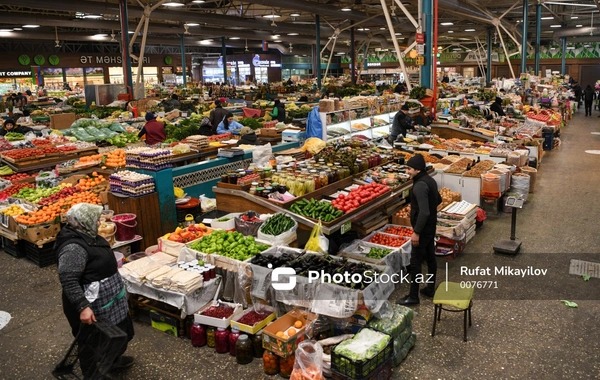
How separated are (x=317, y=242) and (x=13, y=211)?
4783 millimetres

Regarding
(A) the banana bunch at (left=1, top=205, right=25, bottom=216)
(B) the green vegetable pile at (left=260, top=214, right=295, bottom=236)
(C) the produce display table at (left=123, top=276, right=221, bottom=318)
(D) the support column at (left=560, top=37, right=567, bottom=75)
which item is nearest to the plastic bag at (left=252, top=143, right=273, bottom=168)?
(B) the green vegetable pile at (left=260, top=214, right=295, bottom=236)

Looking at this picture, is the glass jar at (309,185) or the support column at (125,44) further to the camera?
the support column at (125,44)

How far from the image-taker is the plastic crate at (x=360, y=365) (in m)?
3.85

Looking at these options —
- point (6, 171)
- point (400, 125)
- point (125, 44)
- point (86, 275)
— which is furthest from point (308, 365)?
point (125, 44)

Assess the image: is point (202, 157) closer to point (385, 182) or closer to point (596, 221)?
point (385, 182)

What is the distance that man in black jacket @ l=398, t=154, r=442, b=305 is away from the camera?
5.32 meters

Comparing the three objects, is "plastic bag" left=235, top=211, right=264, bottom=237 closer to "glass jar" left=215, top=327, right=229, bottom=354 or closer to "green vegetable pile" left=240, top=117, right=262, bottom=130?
"glass jar" left=215, top=327, right=229, bottom=354

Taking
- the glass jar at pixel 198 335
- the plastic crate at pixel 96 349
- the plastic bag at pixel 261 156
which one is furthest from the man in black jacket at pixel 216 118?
the plastic crate at pixel 96 349

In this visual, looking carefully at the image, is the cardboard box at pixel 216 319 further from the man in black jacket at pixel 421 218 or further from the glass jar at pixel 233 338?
the man in black jacket at pixel 421 218

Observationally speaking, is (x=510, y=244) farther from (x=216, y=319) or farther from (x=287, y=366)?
(x=216, y=319)

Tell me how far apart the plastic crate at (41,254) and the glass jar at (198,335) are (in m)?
3.19

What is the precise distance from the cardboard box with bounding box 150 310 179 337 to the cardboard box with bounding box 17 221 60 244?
269 centimetres

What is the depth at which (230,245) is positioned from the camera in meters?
5.53

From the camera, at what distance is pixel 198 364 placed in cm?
454
